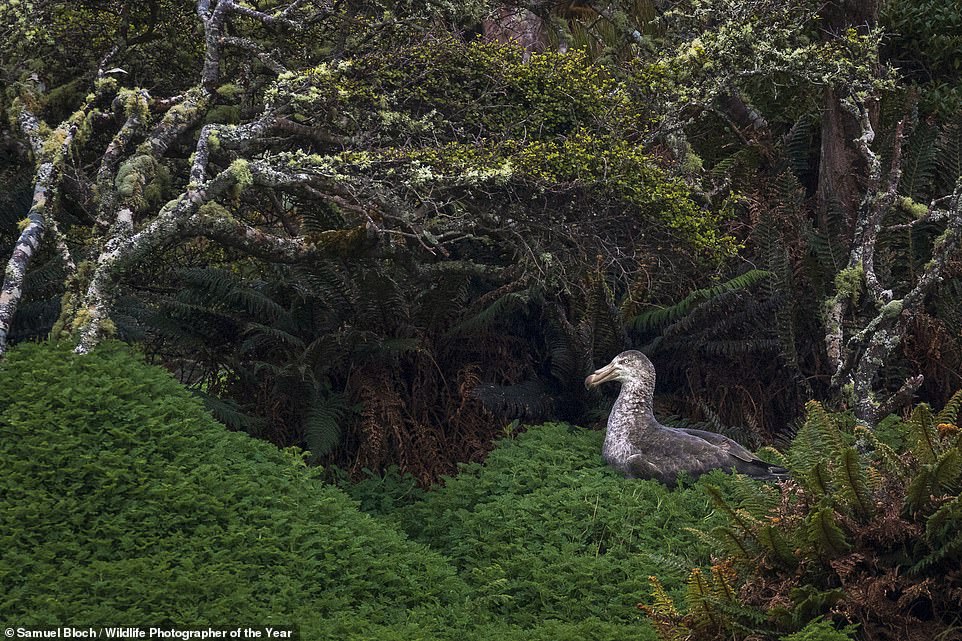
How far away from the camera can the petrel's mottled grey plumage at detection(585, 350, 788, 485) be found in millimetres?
8805

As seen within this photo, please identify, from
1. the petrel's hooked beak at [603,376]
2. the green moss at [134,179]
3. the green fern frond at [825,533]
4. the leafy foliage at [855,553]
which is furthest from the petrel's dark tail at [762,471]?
the green moss at [134,179]

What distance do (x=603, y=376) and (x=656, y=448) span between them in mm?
1091

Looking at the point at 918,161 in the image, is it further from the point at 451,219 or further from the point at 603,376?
the point at 451,219

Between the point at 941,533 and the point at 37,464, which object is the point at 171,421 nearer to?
the point at 37,464

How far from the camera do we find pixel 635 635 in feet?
20.3

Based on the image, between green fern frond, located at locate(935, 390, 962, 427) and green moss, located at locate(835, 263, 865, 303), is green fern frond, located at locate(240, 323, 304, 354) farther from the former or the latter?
green fern frond, located at locate(935, 390, 962, 427)

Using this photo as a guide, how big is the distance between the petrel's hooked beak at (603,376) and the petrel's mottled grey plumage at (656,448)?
15 centimetres

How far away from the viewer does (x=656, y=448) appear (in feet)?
29.5

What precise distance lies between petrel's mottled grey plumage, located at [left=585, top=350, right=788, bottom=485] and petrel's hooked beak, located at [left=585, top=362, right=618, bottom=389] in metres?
0.15

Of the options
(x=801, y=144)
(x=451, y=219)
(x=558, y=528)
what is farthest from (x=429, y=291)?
(x=801, y=144)

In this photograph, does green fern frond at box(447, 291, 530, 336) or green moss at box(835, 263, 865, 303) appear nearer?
green moss at box(835, 263, 865, 303)

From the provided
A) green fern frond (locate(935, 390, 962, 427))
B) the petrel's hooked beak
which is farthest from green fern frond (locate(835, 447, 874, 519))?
the petrel's hooked beak

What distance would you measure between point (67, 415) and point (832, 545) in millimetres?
4821

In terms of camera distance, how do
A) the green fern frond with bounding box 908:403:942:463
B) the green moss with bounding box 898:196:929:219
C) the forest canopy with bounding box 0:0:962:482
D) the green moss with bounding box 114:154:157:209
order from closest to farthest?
the green fern frond with bounding box 908:403:942:463 < the green moss with bounding box 114:154:157:209 < the forest canopy with bounding box 0:0:962:482 < the green moss with bounding box 898:196:929:219
